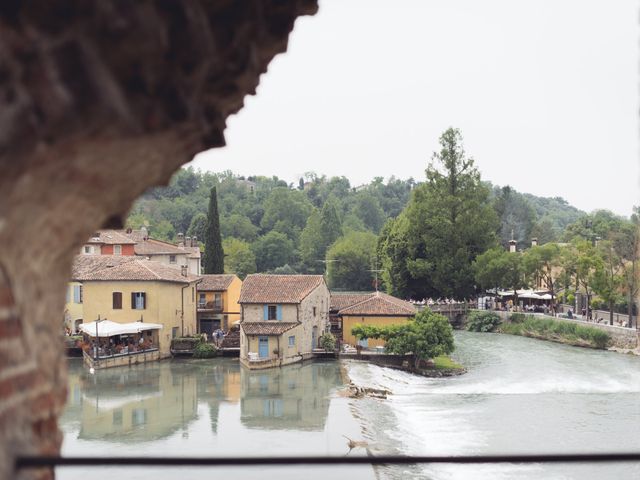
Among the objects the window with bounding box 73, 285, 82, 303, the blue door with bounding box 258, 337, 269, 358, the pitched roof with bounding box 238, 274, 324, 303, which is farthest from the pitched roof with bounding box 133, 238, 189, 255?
the blue door with bounding box 258, 337, 269, 358

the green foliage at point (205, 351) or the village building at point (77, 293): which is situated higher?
the village building at point (77, 293)

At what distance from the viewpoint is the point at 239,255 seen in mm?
72188

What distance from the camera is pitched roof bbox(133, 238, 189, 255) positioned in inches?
1966

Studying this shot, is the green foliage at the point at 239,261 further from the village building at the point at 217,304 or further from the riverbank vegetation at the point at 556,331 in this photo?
the village building at the point at 217,304

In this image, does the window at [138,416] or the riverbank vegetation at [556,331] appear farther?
the riverbank vegetation at [556,331]

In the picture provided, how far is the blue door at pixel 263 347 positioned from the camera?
32281 millimetres

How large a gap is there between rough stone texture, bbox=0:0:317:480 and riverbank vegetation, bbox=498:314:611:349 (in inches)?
1563

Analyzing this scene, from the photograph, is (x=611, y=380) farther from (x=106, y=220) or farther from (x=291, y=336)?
(x=106, y=220)

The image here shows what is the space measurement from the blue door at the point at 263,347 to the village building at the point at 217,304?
25.5 feet

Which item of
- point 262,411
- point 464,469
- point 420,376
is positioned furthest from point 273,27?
point 420,376

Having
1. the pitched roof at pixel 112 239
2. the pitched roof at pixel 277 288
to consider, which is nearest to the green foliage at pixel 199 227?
the pitched roof at pixel 112 239

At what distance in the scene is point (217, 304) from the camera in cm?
4031

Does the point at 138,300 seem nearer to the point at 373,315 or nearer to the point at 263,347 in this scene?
the point at 263,347

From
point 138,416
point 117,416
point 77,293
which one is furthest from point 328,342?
point 117,416
